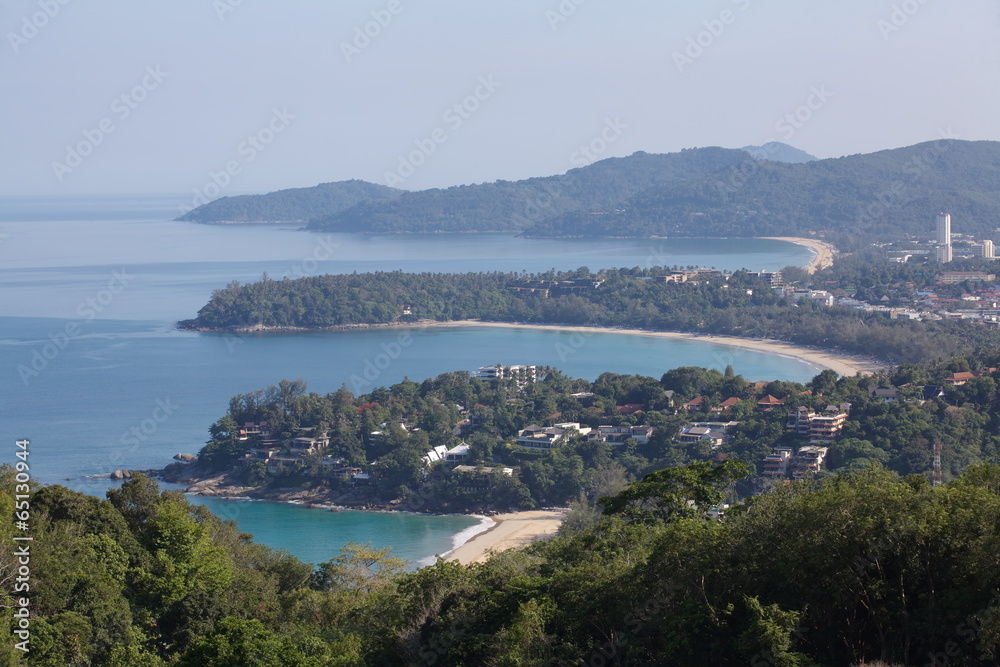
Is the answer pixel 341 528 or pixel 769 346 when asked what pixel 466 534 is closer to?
pixel 341 528

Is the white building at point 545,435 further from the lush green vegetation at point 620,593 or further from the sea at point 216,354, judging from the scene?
the lush green vegetation at point 620,593

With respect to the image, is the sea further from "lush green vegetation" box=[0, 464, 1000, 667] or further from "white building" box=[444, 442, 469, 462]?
"lush green vegetation" box=[0, 464, 1000, 667]

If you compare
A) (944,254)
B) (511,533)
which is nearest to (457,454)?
(511,533)

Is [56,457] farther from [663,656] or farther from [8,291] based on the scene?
[8,291]

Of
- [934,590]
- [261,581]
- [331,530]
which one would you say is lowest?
[331,530]

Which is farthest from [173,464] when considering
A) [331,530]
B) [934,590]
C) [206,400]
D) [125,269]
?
[125,269]

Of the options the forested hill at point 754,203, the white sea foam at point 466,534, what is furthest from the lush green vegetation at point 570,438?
the forested hill at point 754,203

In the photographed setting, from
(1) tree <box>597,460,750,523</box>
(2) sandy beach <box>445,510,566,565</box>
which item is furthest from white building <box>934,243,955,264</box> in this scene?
(1) tree <box>597,460,750,523</box>
